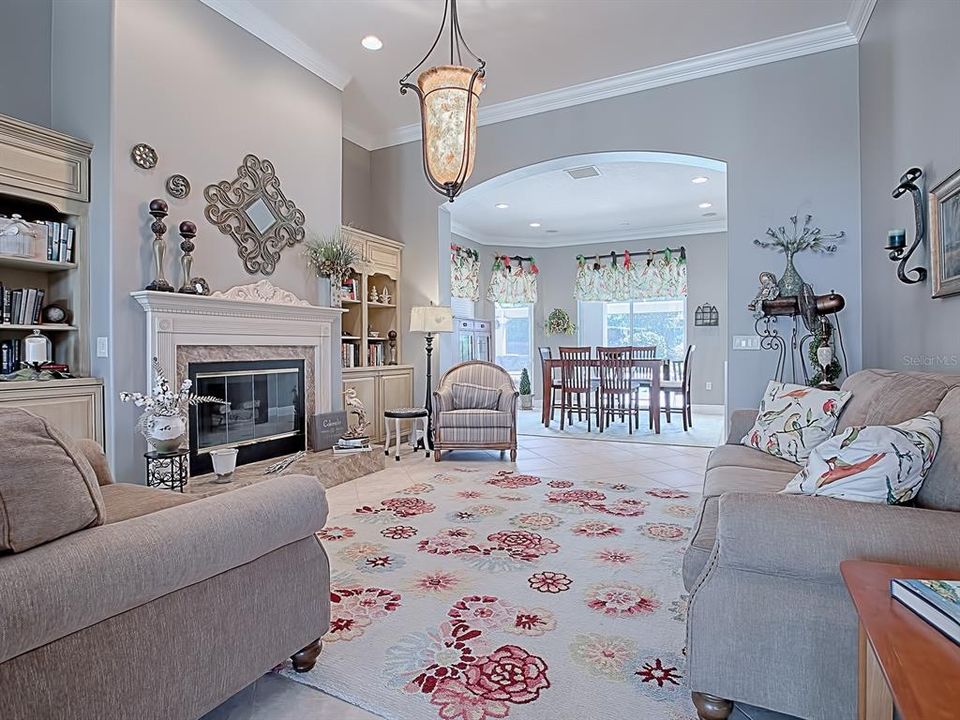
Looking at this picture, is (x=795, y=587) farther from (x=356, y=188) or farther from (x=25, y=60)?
(x=356, y=188)

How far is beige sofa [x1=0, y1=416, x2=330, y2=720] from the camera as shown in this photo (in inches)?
38.7

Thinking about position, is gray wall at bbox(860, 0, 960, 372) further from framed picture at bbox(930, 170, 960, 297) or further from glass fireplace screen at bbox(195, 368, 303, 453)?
glass fireplace screen at bbox(195, 368, 303, 453)

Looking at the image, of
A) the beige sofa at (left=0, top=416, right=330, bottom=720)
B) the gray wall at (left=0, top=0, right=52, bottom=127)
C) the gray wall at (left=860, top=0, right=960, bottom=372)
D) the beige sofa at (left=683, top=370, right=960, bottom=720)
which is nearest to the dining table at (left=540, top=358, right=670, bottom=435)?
the gray wall at (left=860, top=0, right=960, bottom=372)

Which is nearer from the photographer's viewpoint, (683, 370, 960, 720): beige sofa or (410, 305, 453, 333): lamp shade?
(683, 370, 960, 720): beige sofa

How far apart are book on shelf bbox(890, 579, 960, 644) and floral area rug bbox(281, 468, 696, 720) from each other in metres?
0.74

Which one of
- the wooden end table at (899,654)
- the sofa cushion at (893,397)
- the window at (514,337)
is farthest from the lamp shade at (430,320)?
the window at (514,337)

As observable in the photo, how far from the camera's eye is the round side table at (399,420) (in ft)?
16.1

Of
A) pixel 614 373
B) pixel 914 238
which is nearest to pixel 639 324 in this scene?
pixel 614 373

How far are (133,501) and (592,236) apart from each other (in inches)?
339

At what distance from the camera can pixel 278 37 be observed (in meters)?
4.07

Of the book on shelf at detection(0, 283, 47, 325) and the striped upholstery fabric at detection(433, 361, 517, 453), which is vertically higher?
the book on shelf at detection(0, 283, 47, 325)

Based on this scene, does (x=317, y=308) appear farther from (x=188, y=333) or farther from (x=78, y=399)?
(x=78, y=399)

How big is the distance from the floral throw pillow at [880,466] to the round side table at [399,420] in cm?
369

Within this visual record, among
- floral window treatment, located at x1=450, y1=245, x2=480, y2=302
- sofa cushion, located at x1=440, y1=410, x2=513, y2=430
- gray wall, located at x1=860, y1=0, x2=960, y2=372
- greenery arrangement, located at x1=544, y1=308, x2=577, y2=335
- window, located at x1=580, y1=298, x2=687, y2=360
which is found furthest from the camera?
greenery arrangement, located at x1=544, y1=308, x2=577, y2=335
